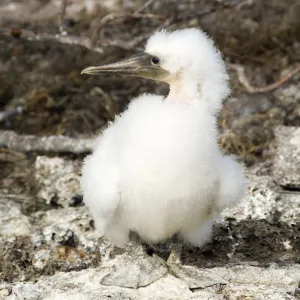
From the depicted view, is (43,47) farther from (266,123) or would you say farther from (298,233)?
(298,233)

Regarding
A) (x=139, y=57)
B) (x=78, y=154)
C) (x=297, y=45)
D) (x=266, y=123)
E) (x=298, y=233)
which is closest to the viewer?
(x=139, y=57)

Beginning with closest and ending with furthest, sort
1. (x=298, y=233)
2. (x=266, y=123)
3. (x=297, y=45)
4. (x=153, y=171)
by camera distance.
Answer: (x=153, y=171) < (x=298, y=233) < (x=266, y=123) < (x=297, y=45)

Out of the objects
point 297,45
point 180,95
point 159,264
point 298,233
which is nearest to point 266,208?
point 298,233

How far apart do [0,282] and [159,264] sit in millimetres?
911

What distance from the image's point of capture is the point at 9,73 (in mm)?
6656

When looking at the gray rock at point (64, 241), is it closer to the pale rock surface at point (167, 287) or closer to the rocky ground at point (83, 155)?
the rocky ground at point (83, 155)

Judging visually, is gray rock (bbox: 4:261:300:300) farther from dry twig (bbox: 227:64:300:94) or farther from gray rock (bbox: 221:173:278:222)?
dry twig (bbox: 227:64:300:94)

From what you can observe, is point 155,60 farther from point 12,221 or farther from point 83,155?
point 83,155

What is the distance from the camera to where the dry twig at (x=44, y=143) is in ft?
17.1

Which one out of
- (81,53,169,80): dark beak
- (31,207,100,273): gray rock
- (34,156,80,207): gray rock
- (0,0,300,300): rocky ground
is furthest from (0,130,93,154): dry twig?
A: (81,53,169,80): dark beak

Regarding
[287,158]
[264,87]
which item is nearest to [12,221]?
[287,158]

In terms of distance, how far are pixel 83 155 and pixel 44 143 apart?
0.33 metres

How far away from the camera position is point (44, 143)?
5.30 metres

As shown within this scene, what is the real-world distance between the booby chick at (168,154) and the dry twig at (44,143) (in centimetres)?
149
